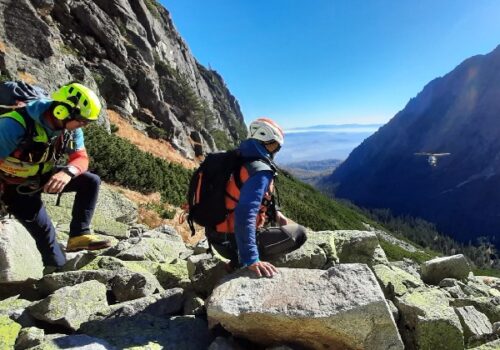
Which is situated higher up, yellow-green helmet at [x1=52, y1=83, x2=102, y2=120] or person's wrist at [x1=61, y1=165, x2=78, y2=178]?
yellow-green helmet at [x1=52, y1=83, x2=102, y2=120]

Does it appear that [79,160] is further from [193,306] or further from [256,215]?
[256,215]

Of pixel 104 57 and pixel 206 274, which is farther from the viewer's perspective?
pixel 104 57

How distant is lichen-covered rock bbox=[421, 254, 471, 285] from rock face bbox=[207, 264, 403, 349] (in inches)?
222

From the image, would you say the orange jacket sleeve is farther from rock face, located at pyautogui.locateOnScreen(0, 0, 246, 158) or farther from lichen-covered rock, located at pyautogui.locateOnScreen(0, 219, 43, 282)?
rock face, located at pyautogui.locateOnScreen(0, 0, 246, 158)

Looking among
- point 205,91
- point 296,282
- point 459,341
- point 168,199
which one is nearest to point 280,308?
point 296,282

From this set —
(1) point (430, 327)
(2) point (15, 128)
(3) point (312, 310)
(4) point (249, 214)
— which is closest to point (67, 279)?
(2) point (15, 128)

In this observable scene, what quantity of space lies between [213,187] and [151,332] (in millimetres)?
2129

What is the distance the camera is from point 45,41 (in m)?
42.1

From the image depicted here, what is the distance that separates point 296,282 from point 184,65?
415ft

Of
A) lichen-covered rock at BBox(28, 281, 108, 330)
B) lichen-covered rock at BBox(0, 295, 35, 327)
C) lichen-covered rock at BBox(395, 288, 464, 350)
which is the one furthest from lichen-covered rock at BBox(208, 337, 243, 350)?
lichen-covered rock at BBox(0, 295, 35, 327)

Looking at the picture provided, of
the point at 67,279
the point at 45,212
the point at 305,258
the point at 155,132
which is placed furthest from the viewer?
the point at 155,132

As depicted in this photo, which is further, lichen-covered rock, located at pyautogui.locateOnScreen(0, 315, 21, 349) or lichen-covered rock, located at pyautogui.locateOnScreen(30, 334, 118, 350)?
lichen-covered rock, located at pyautogui.locateOnScreen(0, 315, 21, 349)

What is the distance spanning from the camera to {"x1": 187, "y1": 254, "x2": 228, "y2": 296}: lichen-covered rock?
6.98 meters

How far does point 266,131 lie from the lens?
19.8ft
